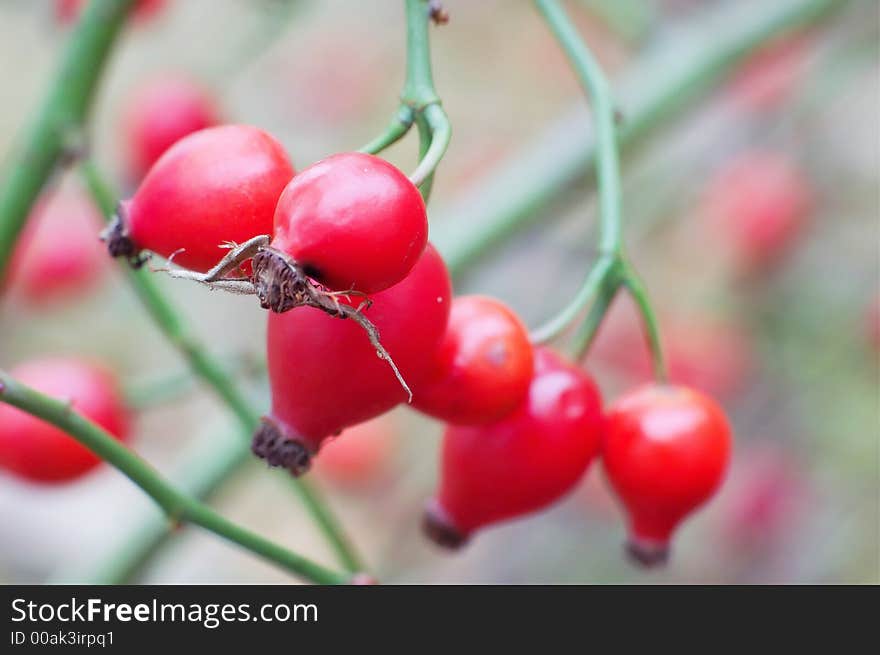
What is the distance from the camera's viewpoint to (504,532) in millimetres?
3123

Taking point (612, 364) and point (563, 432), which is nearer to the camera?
point (563, 432)

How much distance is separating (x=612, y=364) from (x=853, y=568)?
74 cm

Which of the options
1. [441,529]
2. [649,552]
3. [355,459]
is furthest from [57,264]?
[649,552]

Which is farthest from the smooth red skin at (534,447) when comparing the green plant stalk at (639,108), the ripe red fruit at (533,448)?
the green plant stalk at (639,108)

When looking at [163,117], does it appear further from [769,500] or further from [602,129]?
[769,500]

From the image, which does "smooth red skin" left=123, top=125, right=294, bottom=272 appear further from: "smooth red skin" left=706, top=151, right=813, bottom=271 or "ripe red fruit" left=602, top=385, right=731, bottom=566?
"smooth red skin" left=706, top=151, right=813, bottom=271

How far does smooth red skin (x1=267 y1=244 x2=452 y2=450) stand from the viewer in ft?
2.35

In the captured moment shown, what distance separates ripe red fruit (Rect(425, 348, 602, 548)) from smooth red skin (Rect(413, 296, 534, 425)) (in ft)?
0.18

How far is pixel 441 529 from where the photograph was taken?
1023mm

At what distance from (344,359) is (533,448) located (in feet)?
0.83

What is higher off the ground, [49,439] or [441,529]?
[49,439]
